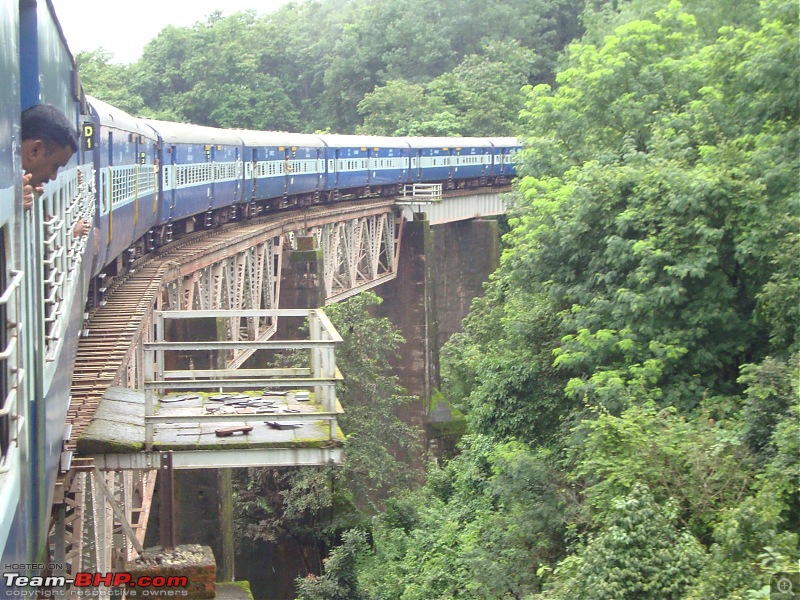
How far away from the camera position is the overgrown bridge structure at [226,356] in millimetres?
6168

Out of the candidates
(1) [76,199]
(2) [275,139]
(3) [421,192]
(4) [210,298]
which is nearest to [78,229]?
(1) [76,199]

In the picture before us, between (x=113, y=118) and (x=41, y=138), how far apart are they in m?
9.79

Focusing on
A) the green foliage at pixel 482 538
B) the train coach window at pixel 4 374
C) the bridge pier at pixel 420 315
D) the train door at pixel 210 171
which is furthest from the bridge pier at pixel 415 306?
the train coach window at pixel 4 374

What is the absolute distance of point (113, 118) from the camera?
1286 centimetres

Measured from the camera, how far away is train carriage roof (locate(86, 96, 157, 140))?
39.0ft

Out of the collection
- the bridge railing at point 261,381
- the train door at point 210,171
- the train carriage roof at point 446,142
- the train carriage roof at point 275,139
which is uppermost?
the train carriage roof at point 446,142

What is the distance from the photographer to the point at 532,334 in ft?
50.2

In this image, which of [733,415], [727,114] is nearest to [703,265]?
[733,415]

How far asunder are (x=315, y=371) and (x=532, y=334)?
26.5 ft

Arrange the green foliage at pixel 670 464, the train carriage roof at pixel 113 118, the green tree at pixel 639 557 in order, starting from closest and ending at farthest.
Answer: the green tree at pixel 639 557 → the green foliage at pixel 670 464 → the train carriage roof at pixel 113 118

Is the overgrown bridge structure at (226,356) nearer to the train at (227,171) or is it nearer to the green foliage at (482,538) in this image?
the train at (227,171)

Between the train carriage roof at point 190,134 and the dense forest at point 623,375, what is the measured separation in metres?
4.46

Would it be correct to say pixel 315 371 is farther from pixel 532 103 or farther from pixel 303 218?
pixel 303 218

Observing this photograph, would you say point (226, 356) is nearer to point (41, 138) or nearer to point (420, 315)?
point (41, 138)
